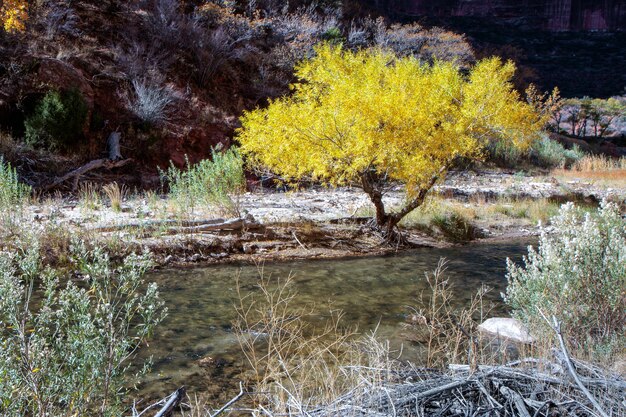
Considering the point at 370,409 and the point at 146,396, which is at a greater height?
the point at 370,409

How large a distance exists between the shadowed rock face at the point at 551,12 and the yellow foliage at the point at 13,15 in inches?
1291

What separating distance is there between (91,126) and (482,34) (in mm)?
32628

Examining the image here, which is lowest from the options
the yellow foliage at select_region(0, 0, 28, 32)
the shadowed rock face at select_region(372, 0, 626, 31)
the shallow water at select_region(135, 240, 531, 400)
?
the shallow water at select_region(135, 240, 531, 400)

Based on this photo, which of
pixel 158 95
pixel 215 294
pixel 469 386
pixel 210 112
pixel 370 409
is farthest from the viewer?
pixel 210 112

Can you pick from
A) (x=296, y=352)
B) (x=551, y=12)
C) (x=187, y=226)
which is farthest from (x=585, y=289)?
(x=551, y=12)

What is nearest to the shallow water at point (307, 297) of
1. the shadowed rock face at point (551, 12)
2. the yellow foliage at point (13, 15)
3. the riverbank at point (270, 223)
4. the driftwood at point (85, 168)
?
the riverbank at point (270, 223)

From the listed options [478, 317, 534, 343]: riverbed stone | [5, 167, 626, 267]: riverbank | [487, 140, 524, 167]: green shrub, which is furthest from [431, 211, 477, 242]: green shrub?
[487, 140, 524, 167]: green shrub

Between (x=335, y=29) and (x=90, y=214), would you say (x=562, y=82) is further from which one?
(x=90, y=214)

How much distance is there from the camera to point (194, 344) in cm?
495

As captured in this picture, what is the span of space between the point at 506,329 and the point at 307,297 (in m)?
2.44

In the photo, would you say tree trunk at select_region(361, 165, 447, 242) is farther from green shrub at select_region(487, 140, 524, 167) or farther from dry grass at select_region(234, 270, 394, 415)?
green shrub at select_region(487, 140, 524, 167)

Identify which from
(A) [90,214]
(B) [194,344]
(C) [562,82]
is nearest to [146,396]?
(B) [194,344]

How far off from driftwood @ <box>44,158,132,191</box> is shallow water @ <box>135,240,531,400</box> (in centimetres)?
561

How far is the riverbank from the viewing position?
8.16 metres
